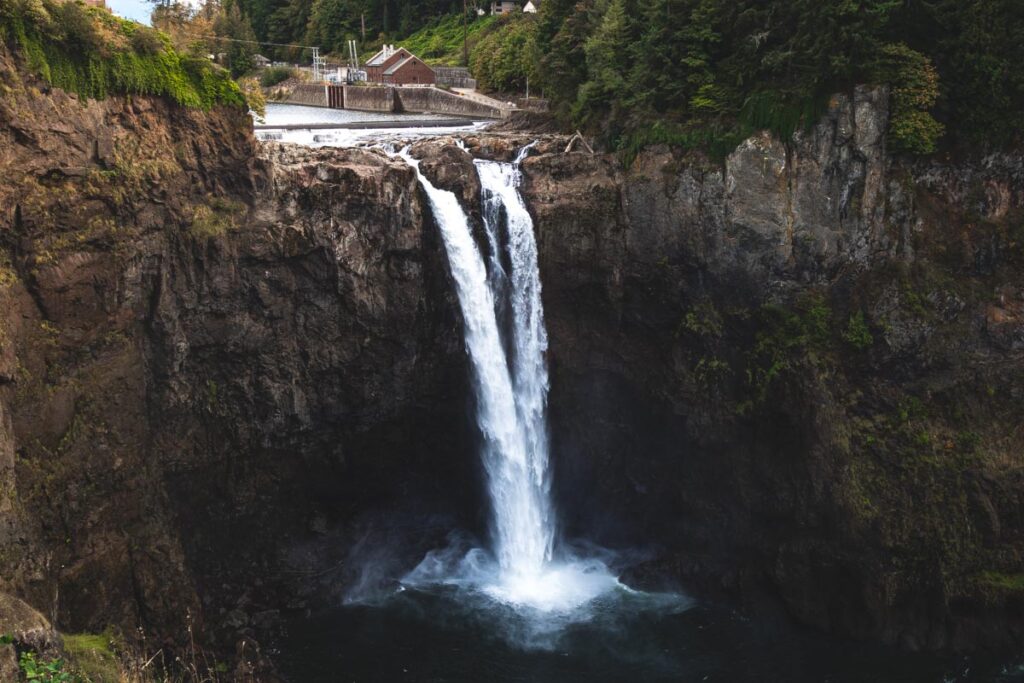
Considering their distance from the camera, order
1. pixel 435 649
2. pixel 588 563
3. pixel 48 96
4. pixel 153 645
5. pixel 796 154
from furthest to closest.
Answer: pixel 588 563, pixel 796 154, pixel 435 649, pixel 153 645, pixel 48 96

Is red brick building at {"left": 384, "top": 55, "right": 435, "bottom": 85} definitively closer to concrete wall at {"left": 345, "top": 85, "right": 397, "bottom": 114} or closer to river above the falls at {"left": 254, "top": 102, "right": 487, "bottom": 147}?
concrete wall at {"left": 345, "top": 85, "right": 397, "bottom": 114}

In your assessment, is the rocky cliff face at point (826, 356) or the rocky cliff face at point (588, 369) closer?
the rocky cliff face at point (588, 369)

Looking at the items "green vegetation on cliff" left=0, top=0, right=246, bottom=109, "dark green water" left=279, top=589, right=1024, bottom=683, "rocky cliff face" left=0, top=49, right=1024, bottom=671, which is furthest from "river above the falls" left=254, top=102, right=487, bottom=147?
"dark green water" left=279, top=589, right=1024, bottom=683

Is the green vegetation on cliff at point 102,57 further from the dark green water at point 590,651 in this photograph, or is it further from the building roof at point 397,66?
the building roof at point 397,66

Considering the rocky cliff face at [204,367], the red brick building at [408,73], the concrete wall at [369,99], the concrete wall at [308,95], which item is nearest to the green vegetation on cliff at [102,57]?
the rocky cliff face at [204,367]

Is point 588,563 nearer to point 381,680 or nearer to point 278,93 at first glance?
point 381,680

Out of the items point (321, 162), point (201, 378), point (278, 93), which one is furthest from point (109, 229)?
point (278, 93)
